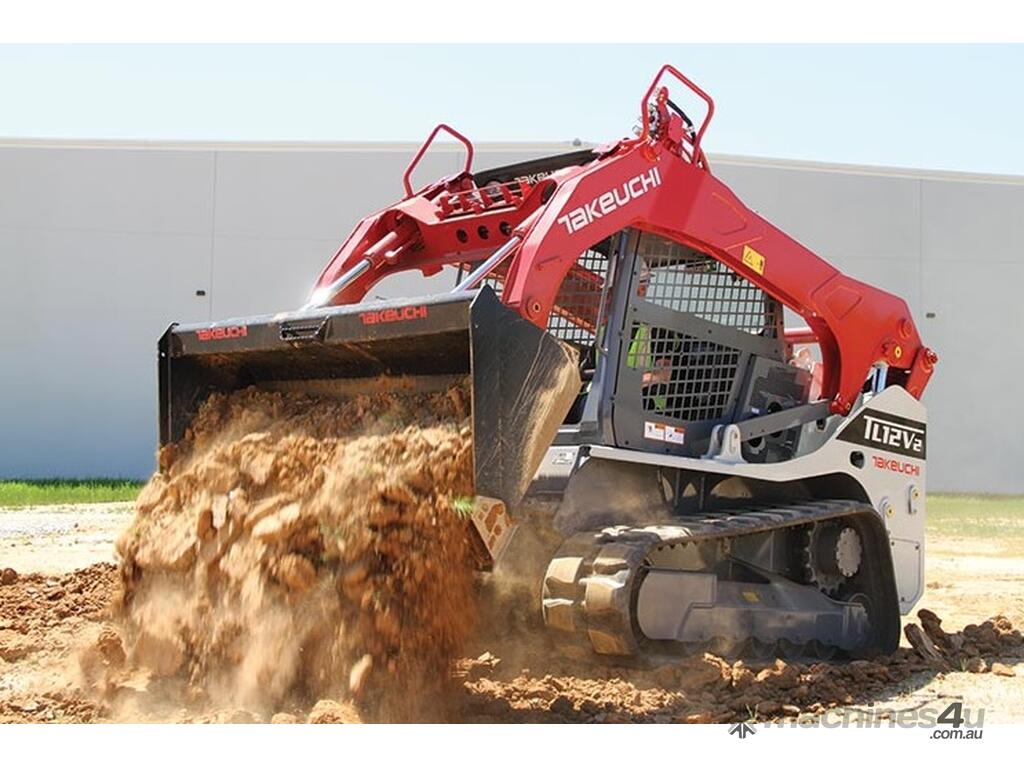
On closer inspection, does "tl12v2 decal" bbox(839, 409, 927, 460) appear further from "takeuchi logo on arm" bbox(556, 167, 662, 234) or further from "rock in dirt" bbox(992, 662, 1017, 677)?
"takeuchi logo on arm" bbox(556, 167, 662, 234)

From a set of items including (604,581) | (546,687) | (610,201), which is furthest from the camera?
(610,201)

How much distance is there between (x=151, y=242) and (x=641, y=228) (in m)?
17.1

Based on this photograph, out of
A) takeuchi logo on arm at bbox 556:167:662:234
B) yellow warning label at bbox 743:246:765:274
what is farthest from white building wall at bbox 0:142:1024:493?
takeuchi logo on arm at bbox 556:167:662:234

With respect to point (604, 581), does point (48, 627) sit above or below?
below

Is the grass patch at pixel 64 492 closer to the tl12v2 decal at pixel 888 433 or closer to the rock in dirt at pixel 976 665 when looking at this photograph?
the tl12v2 decal at pixel 888 433

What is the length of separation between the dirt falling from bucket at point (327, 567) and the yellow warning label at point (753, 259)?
206cm

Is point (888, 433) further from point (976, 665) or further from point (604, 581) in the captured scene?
point (604, 581)

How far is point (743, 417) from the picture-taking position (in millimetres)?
6434

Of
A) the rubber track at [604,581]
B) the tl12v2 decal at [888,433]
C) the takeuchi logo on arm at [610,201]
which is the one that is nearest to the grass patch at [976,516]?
the tl12v2 decal at [888,433]

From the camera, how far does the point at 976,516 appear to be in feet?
59.1

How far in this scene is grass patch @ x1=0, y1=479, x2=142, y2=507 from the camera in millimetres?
16078

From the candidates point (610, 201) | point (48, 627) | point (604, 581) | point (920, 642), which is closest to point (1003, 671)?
point (920, 642)

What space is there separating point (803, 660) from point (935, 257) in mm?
17381

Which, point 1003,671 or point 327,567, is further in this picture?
point 1003,671
